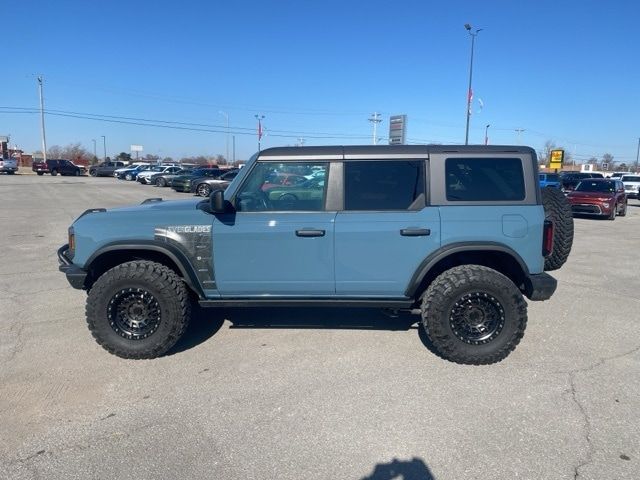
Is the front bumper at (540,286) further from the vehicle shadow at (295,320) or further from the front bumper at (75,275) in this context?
the front bumper at (75,275)

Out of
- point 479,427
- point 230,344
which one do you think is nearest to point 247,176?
point 230,344

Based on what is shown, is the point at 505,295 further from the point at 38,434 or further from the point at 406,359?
the point at 38,434

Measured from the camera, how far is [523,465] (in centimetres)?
259

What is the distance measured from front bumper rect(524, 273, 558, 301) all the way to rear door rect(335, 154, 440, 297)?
3.05 feet

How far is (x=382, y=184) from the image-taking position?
3957mm

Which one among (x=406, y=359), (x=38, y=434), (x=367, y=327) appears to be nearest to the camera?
(x=38, y=434)

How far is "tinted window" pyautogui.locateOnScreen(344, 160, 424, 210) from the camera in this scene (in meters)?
3.91

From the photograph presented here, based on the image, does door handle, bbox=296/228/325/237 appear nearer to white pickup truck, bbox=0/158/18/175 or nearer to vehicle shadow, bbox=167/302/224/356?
vehicle shadow, bbox=167/302/224/356

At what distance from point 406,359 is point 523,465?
1.45 meters

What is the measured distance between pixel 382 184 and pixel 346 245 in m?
0.66

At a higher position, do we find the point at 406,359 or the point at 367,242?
the point at 367,242

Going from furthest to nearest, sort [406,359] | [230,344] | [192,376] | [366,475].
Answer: [230,344]
[406,359]
[192,376]
[366,475]

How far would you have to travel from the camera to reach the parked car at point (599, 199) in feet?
52.6

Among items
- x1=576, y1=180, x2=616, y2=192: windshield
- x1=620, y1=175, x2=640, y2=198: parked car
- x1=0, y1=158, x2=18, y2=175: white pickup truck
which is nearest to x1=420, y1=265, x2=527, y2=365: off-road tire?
x1=576, y1=180, x2=616, y2=192: windshield
